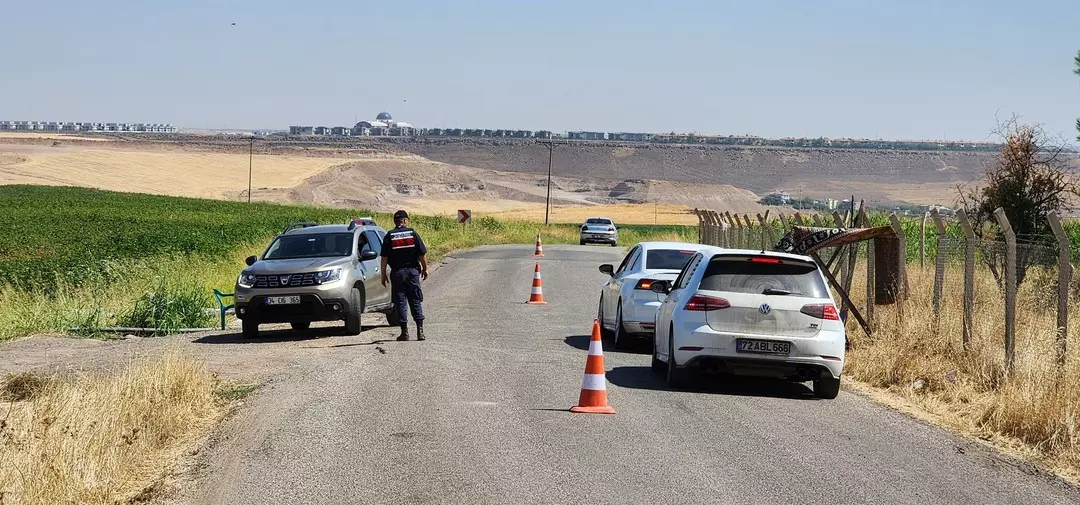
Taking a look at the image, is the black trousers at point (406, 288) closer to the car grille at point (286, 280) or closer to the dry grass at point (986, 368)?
the car grille at point (286, 280)

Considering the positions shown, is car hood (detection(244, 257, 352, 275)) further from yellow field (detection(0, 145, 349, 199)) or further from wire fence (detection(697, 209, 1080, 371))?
yellow field (detection(0, 145, 349, 199))

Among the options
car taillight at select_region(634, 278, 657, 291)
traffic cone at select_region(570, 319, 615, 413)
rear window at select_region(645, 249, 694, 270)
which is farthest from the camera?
rear window at select_region(645, 249, 694, 270)

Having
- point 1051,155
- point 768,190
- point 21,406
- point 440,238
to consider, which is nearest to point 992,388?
point 21,406

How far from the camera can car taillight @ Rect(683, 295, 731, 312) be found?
1323 cm

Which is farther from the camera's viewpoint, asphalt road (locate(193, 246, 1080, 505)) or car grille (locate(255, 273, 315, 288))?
car grille (locate(255, 273, 315, 288))

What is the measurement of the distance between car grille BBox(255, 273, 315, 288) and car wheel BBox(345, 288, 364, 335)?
61 centimetres

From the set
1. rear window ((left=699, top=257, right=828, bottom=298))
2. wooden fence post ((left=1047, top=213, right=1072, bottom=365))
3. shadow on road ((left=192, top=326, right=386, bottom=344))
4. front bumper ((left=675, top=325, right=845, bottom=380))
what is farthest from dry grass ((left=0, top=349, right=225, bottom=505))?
wooden fence post ((left=1047, top=213, right=1072, bottom=365))

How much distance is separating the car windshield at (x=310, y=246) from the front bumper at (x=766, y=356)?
826 centimetres

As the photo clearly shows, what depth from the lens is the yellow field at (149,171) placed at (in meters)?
138

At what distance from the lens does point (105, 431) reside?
9.66m

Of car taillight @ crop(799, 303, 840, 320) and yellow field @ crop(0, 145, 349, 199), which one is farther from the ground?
yellow field @ crop(0, 145, 349, 199)

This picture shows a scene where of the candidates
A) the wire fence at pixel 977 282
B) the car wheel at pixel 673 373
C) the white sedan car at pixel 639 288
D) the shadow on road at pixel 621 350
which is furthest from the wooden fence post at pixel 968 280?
the shadow on road at pixel 621 350

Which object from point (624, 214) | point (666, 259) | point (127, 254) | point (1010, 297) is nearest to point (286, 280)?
point (666, 259)

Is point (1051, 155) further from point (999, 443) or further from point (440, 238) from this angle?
point (440, 238)
